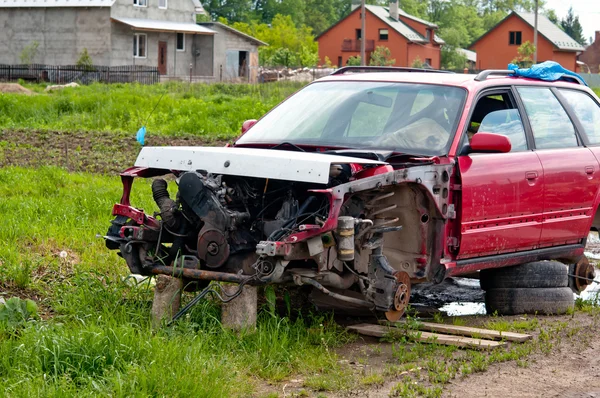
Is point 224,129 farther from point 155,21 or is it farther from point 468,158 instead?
point 155,21

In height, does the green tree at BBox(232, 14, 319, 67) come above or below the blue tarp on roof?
above

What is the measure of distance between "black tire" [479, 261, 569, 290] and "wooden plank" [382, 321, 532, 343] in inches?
43.8

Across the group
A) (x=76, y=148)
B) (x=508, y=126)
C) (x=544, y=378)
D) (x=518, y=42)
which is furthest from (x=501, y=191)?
(x=518, y=42)

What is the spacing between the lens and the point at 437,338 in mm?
7176

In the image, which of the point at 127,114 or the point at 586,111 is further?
the point at 127,114

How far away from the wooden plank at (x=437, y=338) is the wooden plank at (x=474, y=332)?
0.33 ft

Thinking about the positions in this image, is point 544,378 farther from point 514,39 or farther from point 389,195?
point 514,39

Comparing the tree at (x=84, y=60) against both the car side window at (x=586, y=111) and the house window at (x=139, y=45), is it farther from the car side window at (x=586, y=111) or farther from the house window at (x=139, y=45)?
the car side window at (x=586, y=111)

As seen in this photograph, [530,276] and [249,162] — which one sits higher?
[249,162]

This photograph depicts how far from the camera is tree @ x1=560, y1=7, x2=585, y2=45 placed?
14375 cm

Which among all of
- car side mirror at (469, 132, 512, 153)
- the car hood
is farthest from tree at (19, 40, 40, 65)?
car side mirror at (469, 132, 512, 153)

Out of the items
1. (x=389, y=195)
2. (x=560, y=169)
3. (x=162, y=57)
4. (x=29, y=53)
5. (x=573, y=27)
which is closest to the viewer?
(x=389, y=195)

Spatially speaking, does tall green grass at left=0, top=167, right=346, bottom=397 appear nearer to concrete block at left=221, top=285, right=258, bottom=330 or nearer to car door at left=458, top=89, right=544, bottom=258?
concrete block at left=221, top=285, right=258, bottom=330

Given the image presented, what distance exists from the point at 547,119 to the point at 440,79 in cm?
120
